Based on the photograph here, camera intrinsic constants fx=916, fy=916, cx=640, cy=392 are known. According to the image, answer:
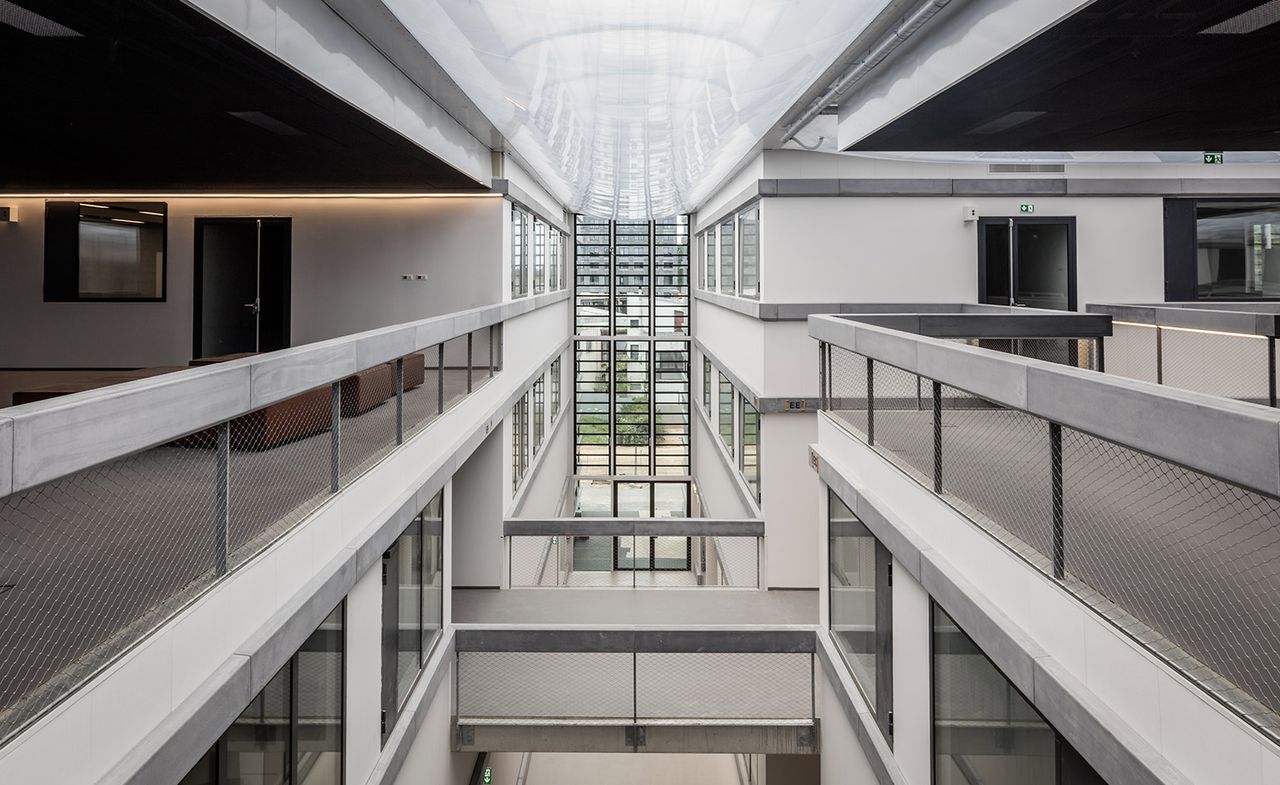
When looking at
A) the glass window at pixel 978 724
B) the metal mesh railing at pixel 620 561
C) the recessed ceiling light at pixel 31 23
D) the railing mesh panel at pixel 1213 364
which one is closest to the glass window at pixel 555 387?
the metal mesh railing at pixel 620 561

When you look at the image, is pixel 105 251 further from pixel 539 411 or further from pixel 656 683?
pixel 656 683

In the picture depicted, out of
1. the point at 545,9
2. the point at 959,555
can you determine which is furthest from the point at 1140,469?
the point at 545,9

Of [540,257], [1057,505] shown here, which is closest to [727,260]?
[540,257]

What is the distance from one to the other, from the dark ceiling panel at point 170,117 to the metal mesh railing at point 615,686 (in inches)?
218

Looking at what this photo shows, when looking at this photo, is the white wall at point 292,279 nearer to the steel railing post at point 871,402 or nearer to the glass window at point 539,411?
the glass window at point 539,411

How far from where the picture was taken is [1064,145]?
7781mm

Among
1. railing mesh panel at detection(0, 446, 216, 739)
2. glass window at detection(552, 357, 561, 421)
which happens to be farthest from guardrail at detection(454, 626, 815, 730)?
glass window at detection(552, 357, 561, 421)

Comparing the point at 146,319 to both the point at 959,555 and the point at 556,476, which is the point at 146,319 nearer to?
the point at 556,476

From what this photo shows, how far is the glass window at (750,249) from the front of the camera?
14203mm

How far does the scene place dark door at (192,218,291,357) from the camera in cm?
1437

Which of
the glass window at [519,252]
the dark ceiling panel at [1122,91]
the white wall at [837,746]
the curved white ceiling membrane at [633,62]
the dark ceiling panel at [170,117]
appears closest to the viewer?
the dark ceiling panel at [1122,91]

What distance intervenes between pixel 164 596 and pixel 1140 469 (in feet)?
11.8

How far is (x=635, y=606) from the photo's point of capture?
460 inches

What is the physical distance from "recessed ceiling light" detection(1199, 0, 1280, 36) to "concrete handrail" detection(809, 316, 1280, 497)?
191 cm
